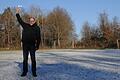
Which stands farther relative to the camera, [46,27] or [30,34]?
[46,27]

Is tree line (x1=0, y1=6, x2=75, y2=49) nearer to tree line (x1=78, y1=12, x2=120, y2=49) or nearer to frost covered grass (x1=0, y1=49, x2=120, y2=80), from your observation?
tree line (x1=78, y1=12, x2=120, y2=49)

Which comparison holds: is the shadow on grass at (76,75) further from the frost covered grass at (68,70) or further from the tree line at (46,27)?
the tree line at (46,27)

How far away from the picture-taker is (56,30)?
272 feet

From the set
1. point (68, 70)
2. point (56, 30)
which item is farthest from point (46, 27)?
point (68, 70)

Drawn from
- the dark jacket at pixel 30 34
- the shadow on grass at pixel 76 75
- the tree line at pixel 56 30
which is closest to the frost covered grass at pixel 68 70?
the shadow on grass at pixel 76 75

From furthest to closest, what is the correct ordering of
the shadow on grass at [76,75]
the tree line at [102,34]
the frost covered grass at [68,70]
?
the tree line at [102,34] → the frost covered grass at [68,70] → the shadow on grass at [76,75]

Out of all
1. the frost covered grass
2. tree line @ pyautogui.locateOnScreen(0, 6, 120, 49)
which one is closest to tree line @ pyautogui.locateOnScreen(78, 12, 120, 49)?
tree line @ pyautogui.locateOnScreen(0, 6, 120, 49)

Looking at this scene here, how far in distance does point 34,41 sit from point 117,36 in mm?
71891

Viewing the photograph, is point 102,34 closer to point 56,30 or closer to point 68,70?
point 56,30

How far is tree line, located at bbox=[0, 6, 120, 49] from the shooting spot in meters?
82.0

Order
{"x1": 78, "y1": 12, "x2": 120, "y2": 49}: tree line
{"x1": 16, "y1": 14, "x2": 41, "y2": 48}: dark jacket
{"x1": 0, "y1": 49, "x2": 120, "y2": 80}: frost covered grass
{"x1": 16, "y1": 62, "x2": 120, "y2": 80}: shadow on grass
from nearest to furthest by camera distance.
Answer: {"x1": 16, "y1": 62, "x2": 120, "y2": 80}: shadow on grass < {"x1": 0, "y1": 49, "x2": 120, "y2": 80}: frost covered grass < {"x1": 16, "y1": 14, "x2": 41, "y2": 48}: dark jacket < {"x1": 78, "y1": 12, "x2": 120, "y2": 49}: tree line

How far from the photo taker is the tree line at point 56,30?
8200 centimetres

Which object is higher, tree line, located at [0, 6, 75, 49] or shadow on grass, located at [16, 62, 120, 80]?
tree line, located at [0, 6, 75, 49]

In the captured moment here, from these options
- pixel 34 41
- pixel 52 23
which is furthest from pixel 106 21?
pixel 34 41
